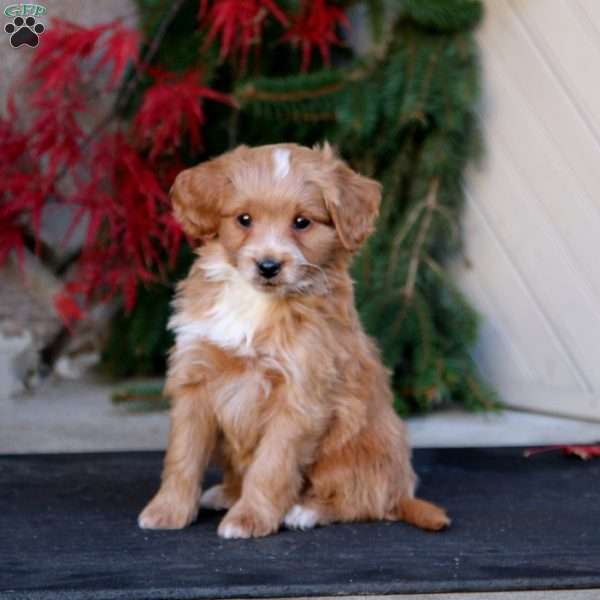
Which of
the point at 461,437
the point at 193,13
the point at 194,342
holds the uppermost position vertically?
the point at 193,13

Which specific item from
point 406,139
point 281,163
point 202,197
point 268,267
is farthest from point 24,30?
point 268,267

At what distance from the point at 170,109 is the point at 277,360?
2210 millimetres

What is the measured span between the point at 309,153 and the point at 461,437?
2.24 m

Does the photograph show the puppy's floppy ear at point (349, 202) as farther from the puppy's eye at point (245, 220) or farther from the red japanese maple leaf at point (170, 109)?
the red japanese maple leaf at point (170, 109)

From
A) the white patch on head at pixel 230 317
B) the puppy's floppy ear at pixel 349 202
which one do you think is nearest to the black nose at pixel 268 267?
the white patch on head at pixel 230 317

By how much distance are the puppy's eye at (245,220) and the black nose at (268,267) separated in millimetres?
180

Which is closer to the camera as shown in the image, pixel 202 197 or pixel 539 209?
pixel 202 197

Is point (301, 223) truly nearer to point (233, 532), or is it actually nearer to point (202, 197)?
point (202, 197)

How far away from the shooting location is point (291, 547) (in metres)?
3.29

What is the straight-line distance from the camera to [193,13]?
19.0 ft

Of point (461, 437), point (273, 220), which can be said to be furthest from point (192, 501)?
point (461, 437)

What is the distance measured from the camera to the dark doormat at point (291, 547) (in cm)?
296

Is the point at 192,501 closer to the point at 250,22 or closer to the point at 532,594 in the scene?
the point at 532,594

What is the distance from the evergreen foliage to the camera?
539 cm
